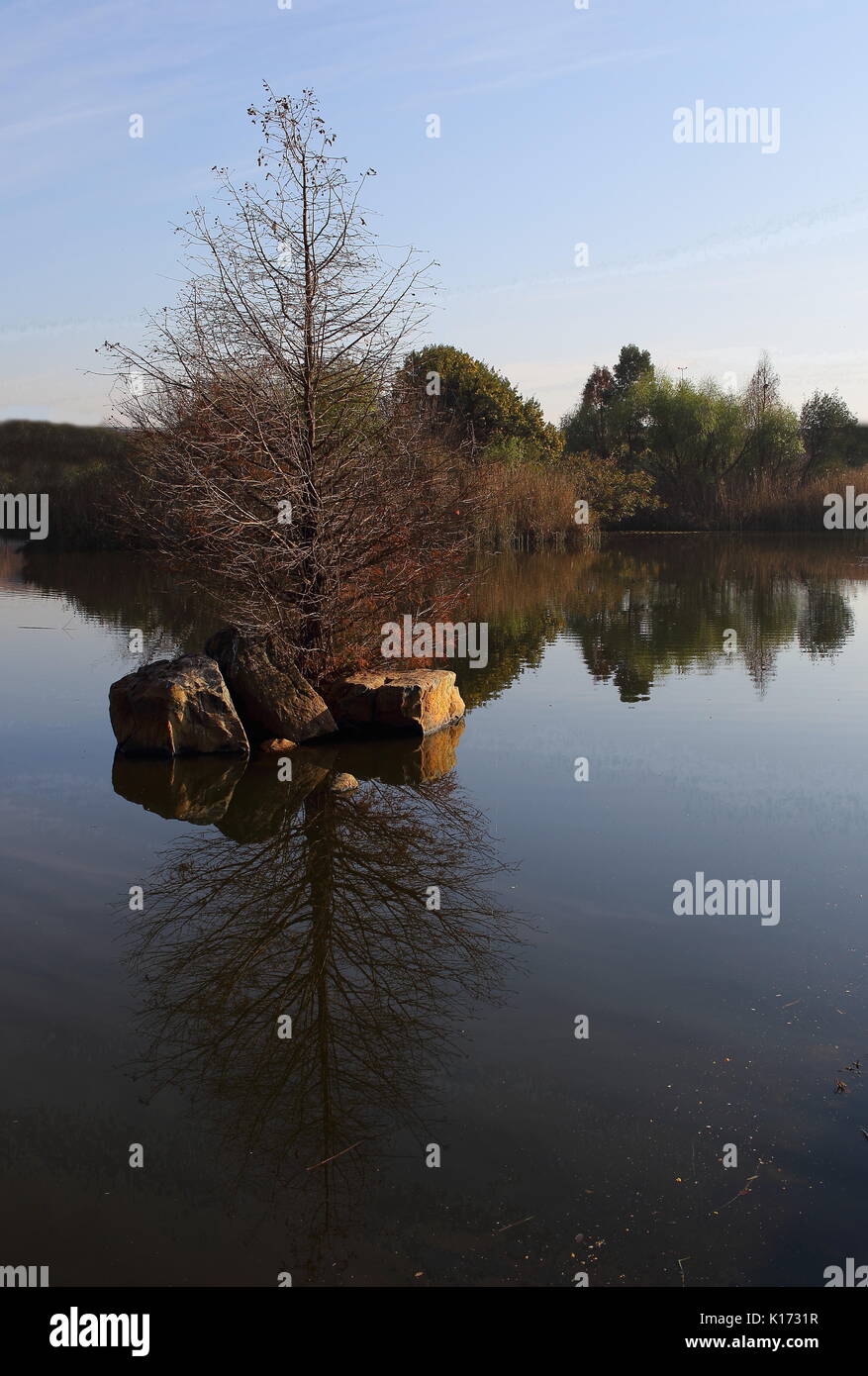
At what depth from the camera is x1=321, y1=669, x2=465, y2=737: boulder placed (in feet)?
40.6

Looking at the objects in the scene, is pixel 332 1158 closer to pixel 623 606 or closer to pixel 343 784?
pixel 343 784

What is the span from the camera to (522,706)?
45.2ft

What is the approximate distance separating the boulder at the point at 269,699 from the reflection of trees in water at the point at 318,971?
2828mm

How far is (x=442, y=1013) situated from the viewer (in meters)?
5.79

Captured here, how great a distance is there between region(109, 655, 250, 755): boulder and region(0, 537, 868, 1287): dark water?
0.48 m

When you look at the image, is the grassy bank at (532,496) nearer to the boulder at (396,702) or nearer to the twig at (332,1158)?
the boulder at (396,702)

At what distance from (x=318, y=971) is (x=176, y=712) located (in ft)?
19.0

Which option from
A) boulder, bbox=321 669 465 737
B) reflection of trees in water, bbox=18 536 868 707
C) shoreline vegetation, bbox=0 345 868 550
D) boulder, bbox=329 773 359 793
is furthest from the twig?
shoreline vegetation, bbox=0 345 868 550

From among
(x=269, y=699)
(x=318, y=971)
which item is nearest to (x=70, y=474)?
(x=269, y=699)

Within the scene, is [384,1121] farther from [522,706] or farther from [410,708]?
[522,706]

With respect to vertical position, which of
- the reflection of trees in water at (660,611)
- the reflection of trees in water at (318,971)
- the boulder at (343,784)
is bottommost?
the reflection of trees in water at (318,971)

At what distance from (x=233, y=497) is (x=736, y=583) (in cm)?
1883

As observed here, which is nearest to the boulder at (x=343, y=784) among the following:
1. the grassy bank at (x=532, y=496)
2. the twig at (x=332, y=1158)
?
the twig at (x=332, y=1158)

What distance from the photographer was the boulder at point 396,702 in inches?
487
